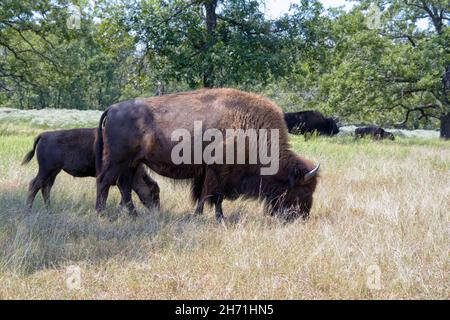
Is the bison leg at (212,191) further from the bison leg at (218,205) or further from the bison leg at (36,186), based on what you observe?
the bison leg at (36,186)

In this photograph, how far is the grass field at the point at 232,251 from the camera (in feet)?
11.9

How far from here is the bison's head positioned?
6.12 m

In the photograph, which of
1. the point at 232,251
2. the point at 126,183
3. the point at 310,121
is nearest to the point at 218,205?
the point at 126,183

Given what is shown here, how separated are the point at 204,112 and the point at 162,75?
34.5ft

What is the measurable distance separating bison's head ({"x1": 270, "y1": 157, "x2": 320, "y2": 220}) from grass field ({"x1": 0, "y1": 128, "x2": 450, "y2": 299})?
197 millimetres

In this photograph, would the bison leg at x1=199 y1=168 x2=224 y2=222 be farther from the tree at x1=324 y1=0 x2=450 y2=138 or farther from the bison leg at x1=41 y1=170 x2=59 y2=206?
the tree at x1=324 y1=0 x2=450 y2=138

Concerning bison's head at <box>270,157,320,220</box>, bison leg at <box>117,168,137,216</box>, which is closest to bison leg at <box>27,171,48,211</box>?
bison leg at <box>117,168,137,216</box>

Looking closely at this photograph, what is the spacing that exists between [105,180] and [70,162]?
1041 mm

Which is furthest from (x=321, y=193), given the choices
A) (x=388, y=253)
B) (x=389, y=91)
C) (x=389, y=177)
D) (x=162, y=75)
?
(x=389, y=91)

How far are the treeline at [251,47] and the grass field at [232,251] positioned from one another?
10.0 meters

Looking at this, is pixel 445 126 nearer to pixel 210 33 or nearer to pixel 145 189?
pixel 210 33

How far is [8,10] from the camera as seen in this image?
19344 mm

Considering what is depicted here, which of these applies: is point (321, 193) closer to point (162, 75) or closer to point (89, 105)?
point (162, 75)

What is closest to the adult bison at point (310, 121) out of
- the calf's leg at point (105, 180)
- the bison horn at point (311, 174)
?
the bison horn at point (311, 174)
